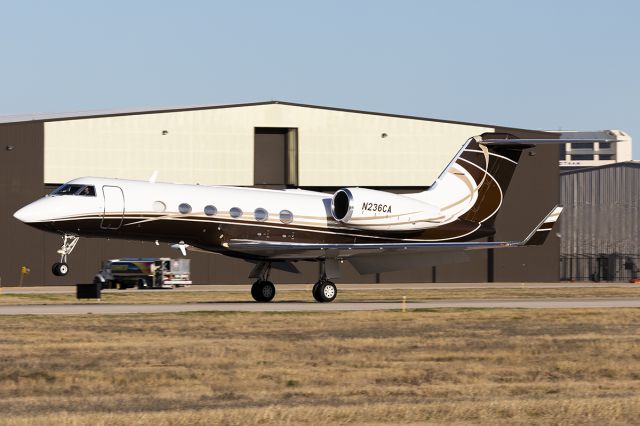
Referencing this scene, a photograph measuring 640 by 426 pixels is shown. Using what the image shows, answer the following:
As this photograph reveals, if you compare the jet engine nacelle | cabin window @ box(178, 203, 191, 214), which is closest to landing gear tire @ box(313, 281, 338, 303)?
the jet engine nacelle

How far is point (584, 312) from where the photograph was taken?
101 feet

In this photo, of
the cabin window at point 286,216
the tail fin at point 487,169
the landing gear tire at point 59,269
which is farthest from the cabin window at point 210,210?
the tail fin at point 487,169

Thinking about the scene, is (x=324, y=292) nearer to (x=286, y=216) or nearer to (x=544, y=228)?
(x=286, y=216)

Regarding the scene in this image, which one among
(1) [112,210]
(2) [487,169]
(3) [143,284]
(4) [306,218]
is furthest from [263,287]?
(3) [143,284]

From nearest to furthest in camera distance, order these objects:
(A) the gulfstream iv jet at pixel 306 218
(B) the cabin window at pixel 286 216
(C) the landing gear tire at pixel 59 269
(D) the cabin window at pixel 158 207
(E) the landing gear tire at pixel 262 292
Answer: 1. (C) the landing gear tire at pixel 59 269
2. (A) the gulfstream iv jet at pixel 306 218
3. (D) the cabin window at pixel 158 207
4. (B) the cabin window at pixel 286 216
5. (E) the landing gear tire at pixel 262 292

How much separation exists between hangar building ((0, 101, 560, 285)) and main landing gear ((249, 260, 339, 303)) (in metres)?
26.3

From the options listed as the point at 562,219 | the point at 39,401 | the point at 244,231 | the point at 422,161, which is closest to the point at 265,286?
the point at 244,231

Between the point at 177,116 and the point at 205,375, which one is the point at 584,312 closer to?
the point at 205,375

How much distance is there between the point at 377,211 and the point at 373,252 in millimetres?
2032

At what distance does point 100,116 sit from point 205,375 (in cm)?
4764

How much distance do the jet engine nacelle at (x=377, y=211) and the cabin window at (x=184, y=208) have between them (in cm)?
538

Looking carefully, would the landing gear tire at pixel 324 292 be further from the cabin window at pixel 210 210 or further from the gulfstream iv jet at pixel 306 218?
the cabin window at pixel 210 210

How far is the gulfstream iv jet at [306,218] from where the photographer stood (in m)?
33.6

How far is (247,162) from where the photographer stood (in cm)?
6500
